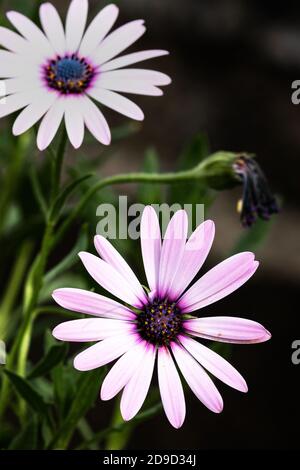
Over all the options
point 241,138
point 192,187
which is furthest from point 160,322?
point 241,138

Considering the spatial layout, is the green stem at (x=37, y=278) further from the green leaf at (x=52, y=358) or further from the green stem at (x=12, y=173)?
the green stem at (x=12, y=173)

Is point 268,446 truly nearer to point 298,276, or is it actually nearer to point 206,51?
point 298,276

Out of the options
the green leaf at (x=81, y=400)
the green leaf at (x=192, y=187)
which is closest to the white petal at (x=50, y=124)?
the green leaf at (x=81, y=400)

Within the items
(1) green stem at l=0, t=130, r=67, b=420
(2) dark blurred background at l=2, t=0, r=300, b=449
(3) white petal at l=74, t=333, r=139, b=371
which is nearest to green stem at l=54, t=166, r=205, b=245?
(1) green stem at l=0, t=130, r=67, b=420

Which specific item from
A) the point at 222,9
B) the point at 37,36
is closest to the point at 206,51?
the point at 222,9

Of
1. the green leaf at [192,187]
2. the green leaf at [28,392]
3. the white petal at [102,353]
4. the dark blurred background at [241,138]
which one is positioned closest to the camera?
the white petal at [102,353]

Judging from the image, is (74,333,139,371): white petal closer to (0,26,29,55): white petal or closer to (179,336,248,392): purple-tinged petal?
(179,336,248,392): purple-tinged petal
